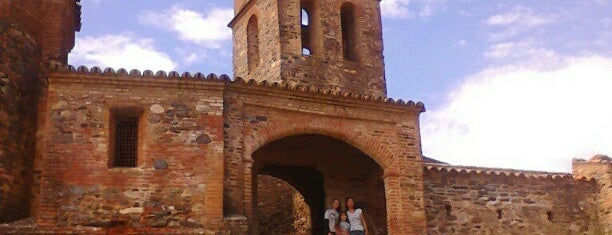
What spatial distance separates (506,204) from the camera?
17.3m

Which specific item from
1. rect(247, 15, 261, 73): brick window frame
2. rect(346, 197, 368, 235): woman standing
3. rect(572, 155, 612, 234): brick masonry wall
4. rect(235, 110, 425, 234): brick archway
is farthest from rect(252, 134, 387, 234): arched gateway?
rect(572, 155, 612, 234): brick masonry wall

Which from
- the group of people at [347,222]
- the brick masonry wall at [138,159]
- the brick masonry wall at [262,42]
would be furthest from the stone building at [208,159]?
the group of people at [347,222]

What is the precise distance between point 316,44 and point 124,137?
26.7ft

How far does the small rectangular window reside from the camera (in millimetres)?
12906

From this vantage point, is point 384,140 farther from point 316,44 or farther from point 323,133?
point 316,44

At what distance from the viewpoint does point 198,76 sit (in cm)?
1320

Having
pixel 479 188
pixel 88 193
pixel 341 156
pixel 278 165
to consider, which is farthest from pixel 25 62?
pixel 479 188

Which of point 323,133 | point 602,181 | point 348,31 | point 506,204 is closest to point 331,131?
point 323,133

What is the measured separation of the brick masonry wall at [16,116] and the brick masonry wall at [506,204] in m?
8.52

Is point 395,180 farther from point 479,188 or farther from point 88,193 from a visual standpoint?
point 88,193

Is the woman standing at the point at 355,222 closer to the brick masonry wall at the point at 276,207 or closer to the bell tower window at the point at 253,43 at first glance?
the brick masonry wall at the point at 276,207

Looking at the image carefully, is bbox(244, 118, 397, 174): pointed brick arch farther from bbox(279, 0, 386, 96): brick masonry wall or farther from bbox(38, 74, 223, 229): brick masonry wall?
bbox(279, 0, 386, 96): brick masonry wall

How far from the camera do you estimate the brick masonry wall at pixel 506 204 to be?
54.6 feet

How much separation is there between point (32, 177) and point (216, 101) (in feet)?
11.8
